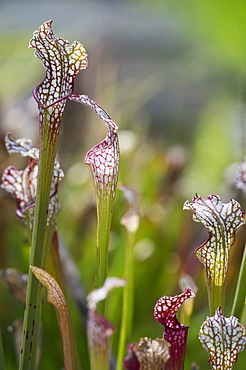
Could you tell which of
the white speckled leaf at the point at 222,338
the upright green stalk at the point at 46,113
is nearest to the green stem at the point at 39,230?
the upright green stalk at the point at 46,113

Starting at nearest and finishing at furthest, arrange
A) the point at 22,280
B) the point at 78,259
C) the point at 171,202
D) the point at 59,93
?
the point at 59,93 → the point at 22,280 → the point at 78,259 → the point at 171,202

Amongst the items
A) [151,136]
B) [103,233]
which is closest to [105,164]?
[103,233]

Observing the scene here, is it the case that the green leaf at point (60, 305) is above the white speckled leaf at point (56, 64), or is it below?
below

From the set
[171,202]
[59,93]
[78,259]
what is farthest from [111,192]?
[171,202]

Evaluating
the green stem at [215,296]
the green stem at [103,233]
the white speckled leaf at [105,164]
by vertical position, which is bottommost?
the green stem at [215,296]

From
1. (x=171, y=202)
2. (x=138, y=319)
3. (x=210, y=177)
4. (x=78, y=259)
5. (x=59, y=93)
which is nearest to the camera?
(x=59, y=93)

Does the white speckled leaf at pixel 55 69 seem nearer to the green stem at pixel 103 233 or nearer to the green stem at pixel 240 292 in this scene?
the green stem at pixel 103 233

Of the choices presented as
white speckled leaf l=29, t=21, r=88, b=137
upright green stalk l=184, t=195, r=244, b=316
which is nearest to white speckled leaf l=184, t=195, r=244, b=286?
upright green stalk l=184, t=195, r=244, b=316

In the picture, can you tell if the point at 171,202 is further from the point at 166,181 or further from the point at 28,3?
the point at 28,3

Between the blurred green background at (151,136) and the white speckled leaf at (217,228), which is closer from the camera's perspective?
the white speckled leaf at (217,228)
